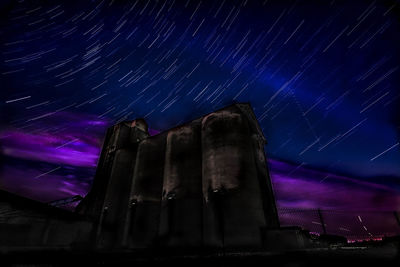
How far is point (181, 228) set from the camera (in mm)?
16109

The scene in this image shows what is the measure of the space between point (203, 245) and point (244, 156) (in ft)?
23.9

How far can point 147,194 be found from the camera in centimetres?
2027

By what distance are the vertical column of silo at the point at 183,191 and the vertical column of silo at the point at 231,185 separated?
1.69 meters

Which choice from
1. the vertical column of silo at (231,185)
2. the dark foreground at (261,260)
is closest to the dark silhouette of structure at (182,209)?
the vertical column of silo at (231,185)

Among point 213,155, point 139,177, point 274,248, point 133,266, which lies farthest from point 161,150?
point 133,266

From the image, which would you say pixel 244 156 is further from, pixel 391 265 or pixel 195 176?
pixel 391 265

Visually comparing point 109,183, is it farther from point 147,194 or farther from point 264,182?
point 264,182

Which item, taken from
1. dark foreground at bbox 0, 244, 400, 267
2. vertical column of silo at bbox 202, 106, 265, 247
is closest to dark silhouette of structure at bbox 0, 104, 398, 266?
vertical column of silo at bbox 202, 106, 265, 247

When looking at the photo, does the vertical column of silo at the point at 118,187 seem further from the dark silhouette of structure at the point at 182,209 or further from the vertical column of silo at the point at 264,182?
the vertical column of silo at the point at 264,182

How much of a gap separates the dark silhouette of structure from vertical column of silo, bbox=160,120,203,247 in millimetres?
75

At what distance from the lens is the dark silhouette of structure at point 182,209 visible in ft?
43.8

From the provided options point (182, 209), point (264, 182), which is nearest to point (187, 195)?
point (182, 209)

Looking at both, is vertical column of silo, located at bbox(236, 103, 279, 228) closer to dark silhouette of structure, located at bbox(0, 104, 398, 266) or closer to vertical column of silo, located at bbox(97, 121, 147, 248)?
dark silhouette of structure, located at bbox(0, 104, 398, 266)

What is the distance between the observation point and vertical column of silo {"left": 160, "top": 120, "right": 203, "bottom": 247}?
626 inches
